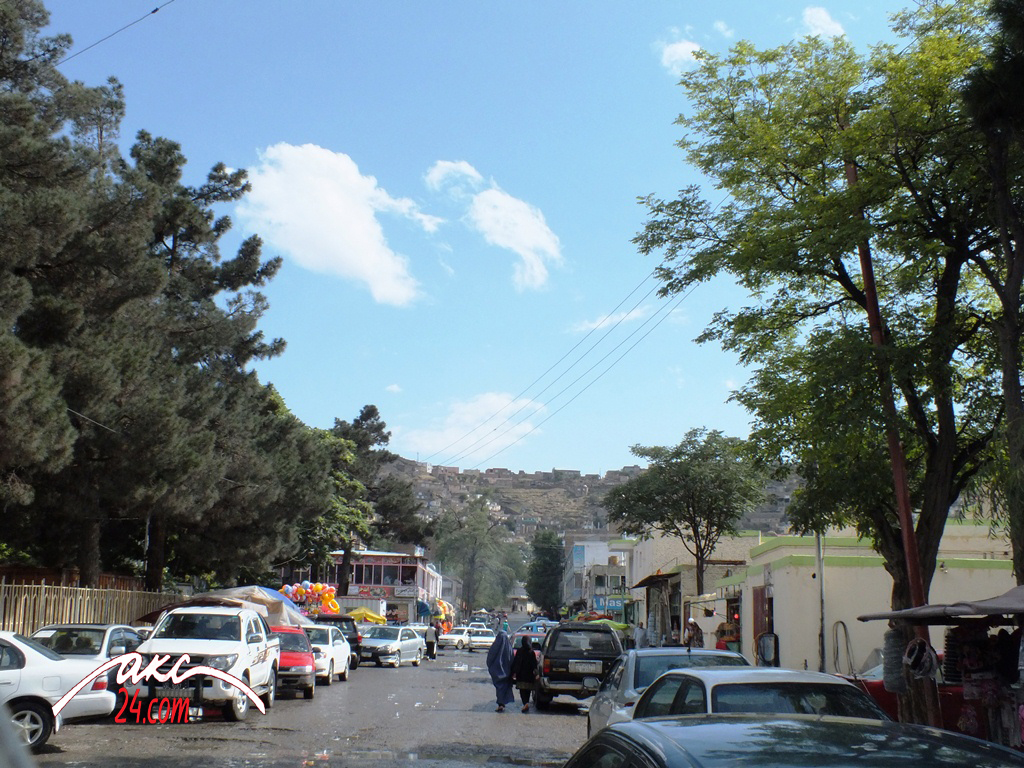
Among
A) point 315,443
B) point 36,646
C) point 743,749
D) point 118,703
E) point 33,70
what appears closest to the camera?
point 743,749

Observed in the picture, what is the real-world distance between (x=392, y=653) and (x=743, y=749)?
3728 centimetres

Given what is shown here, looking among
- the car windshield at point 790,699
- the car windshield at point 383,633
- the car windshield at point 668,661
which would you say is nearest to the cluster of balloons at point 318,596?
the car windshield at point 383,633

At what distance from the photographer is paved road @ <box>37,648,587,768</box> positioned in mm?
12227

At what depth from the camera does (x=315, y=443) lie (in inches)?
1809

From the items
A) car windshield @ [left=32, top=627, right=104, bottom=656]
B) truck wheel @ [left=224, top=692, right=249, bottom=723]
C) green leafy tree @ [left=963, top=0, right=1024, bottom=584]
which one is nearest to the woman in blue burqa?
truck wheel @ [left=224, top=692, right=249, bottom=723]

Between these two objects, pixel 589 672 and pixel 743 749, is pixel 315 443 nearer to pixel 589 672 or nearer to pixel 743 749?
pixel 589 672

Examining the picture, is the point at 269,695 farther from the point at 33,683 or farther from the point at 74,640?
the point at 33,683

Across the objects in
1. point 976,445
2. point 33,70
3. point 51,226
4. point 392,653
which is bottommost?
point 392,653

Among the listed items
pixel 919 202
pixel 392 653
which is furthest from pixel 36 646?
pixel 392 653

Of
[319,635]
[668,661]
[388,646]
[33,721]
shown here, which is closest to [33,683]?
[33,721]

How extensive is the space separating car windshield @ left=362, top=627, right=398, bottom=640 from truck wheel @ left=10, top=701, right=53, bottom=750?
28159 millimetres

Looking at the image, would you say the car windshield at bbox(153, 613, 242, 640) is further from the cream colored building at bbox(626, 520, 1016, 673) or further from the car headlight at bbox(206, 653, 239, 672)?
the cream colored building at bbox(626, 520, 1016, 673)

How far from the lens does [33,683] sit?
39.9 ft

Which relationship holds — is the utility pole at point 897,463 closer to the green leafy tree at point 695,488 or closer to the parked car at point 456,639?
the green leafy tree at point 695,488
